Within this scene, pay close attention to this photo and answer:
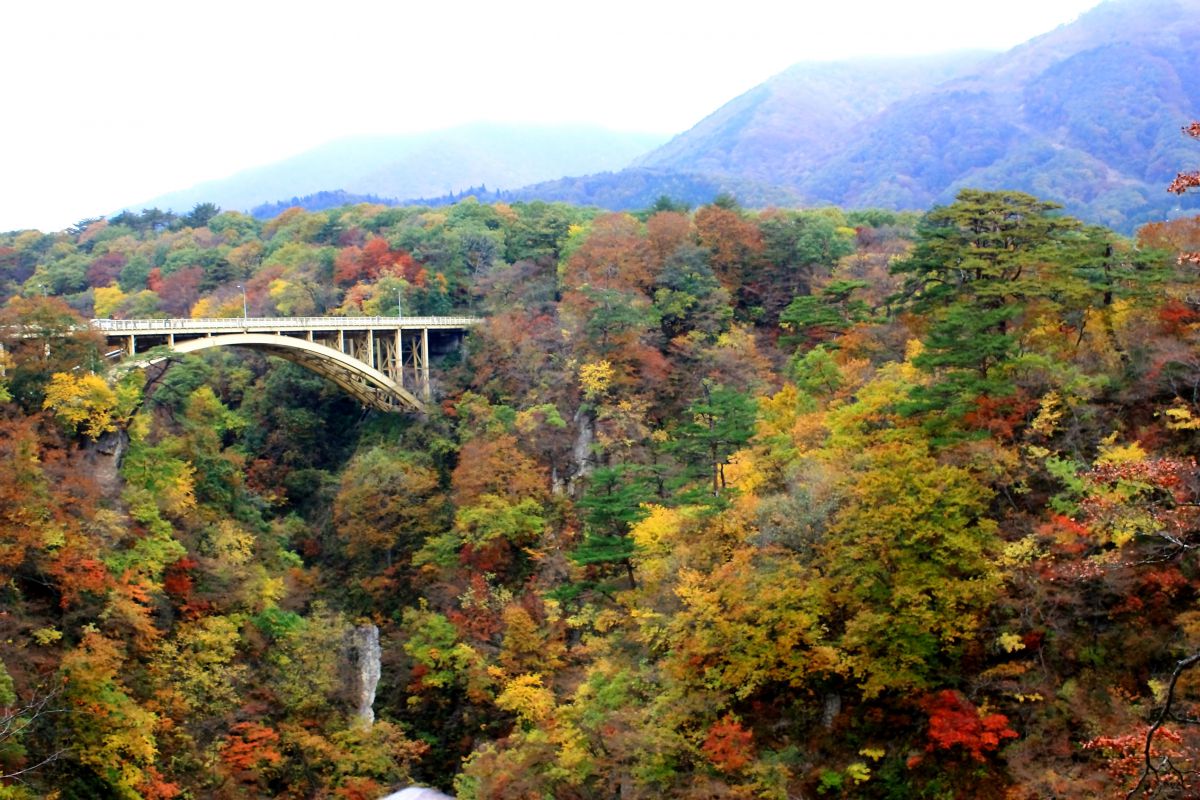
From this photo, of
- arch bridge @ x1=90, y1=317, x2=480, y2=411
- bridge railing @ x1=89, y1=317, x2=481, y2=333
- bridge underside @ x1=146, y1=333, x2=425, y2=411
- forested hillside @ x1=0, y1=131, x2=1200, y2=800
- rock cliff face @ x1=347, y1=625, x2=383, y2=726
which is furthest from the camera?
bridge underside @ x1=146, y1=333, x2=425, y2=411

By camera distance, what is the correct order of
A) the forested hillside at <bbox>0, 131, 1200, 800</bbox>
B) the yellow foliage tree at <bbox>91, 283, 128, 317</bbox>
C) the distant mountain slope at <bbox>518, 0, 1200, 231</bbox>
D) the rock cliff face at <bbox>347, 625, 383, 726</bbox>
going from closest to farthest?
the forested hillside at <bbox>0, 131, 1200, 800</bbox>, the rock cliff face at <bbox>347, 625, 383, 726</bbox>, the yellow foliage tree at <bbox>91, 283, 128, 317</bbox>, the distant mountain slope at <bbox>518, 0, 1200, 231</bbox>

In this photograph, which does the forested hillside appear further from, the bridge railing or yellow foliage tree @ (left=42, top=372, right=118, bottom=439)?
the bridge railing

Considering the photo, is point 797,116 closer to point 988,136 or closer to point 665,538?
point 988,136

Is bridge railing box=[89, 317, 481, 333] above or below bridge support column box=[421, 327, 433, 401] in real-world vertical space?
above

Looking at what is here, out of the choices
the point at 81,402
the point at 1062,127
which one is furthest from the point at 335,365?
the point at 1062,127

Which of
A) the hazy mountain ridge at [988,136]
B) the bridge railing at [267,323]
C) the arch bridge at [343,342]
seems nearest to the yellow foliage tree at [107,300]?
the arch bridge at [343,342]

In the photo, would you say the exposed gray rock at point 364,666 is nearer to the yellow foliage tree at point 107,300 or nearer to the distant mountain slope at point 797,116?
the yellow foliage tree at point 107,300

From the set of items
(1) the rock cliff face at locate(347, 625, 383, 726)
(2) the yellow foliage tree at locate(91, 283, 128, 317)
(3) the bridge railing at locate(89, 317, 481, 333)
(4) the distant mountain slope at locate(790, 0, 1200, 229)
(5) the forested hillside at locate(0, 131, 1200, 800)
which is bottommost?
(1) the rock cliff face at locate(347, 625, 383, 726)

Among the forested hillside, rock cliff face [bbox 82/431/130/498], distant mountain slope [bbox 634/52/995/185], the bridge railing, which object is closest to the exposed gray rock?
the forested hillside
